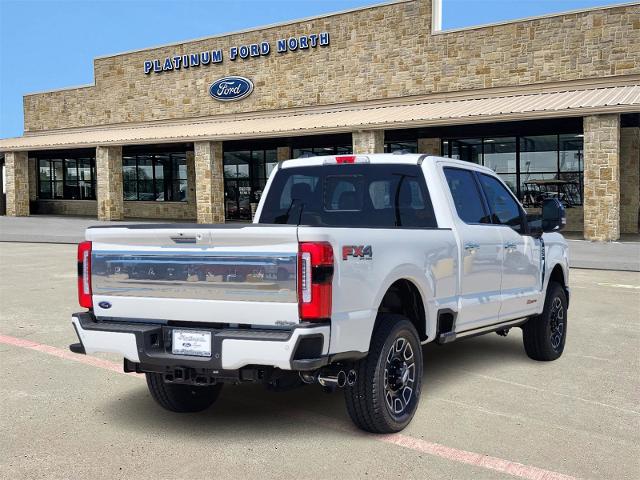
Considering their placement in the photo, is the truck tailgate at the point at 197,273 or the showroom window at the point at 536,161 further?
the showroom window at the point at 536,161

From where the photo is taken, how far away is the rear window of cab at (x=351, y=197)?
5.82 meters

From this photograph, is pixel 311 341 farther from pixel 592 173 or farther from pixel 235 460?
pixel 592 173

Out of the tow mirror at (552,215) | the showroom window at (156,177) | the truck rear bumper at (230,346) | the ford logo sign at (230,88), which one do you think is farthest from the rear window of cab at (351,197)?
the showroom window at (156,177)

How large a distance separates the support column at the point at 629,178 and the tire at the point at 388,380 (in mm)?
23349

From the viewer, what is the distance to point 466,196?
242 inches

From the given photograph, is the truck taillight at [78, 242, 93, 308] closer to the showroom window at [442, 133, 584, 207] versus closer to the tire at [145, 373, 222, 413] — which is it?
the tire at [145, 373, 222, 413]

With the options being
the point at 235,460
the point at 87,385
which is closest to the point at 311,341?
the point at 235,460

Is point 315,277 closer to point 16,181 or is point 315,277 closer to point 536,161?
point 536,161

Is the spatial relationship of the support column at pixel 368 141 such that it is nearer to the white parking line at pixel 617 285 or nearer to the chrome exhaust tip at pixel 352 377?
the white parking line at pixel 617 285

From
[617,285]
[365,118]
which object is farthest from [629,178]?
[617,285]

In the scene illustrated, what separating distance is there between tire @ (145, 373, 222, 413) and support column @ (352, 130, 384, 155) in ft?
65.9

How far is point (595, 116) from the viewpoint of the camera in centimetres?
2067

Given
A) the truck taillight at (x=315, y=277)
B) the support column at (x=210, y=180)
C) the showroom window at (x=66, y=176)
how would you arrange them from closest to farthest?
the truck taillight at (x=315, y=277), the support column at (x=210, y=180), the showroom window at (x=66, y=176)

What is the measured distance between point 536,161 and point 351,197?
22.4 meters
